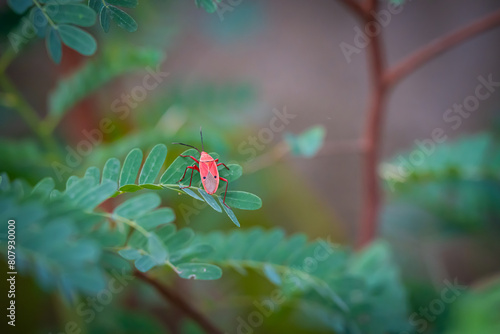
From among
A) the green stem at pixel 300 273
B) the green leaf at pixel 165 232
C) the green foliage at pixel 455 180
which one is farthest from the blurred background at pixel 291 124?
the green leaf at pixel 165 232

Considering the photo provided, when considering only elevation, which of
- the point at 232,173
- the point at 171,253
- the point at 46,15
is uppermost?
the point at 46,15

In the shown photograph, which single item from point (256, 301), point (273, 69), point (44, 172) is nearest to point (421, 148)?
point (256, 301)

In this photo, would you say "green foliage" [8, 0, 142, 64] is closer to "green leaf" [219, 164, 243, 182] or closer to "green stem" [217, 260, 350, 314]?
"green leaf" [219, 164, 243, 182]

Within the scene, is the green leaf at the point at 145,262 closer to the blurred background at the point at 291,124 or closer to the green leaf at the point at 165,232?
the green leaf at the point at 165,232

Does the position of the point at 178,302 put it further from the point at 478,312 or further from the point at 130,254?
the point at 478,312

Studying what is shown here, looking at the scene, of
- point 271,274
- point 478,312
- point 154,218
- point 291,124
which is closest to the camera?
point 154,218

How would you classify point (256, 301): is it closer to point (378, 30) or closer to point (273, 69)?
point (378, 30)

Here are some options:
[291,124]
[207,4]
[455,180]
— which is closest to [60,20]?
[207,4]
